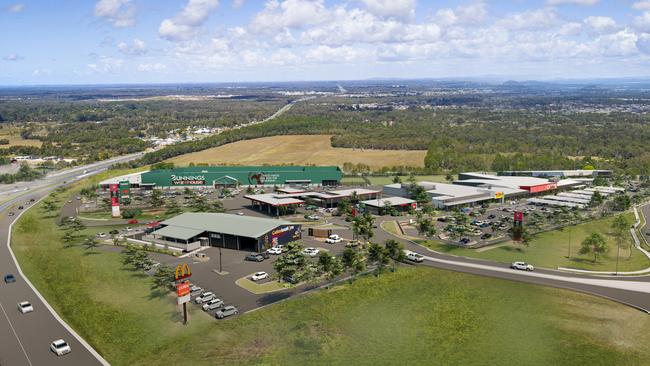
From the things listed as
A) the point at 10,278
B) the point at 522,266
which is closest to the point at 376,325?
the point at 522,266

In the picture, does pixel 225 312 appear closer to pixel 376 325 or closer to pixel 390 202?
pixel 376 325

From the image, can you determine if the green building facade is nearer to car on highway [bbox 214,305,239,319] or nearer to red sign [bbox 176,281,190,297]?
car on highway [bbox 214,305,239,319]

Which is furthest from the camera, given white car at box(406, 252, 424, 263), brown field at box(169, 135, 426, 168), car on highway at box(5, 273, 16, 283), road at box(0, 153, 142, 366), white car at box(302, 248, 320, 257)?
brown field at box(169, 135, 426, 168)

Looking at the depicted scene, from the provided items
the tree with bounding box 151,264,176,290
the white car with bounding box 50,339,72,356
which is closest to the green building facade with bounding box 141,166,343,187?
the tree with bounding box 151,264,176,290

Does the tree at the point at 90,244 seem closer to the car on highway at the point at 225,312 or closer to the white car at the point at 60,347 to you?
the car on highway at the point at 225,312

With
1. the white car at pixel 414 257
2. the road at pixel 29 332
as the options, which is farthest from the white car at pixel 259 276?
the road at pixel 29 332

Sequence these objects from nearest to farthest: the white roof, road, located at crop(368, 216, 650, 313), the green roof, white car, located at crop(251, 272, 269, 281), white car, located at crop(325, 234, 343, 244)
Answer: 1. road, located at crop(368, 216, 650, 313)
2. white car, located at crop(251, 272, 269, 281)
3. the green roof
4. white car, located at crop(325, 234, 343, 244)
5. the white roof
